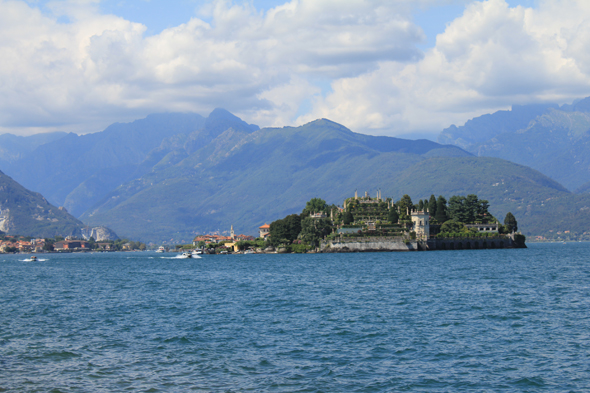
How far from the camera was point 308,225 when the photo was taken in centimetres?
18812

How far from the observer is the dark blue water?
93.5 feet

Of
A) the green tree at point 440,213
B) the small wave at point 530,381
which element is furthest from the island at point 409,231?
the small wave at point 530,381

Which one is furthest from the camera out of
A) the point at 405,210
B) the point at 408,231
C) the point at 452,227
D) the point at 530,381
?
the point at 405,210

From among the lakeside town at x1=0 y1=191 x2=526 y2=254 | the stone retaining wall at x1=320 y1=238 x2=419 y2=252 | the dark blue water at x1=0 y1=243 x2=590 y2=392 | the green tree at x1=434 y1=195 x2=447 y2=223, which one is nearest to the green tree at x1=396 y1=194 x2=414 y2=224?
the lakeside town at x1=0 y1=191 x2=526 y2=254

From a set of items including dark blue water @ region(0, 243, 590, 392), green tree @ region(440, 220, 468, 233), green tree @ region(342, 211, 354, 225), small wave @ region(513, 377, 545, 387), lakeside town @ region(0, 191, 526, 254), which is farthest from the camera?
green tree @ region(342, 211, 354, 225)

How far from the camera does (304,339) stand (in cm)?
3809

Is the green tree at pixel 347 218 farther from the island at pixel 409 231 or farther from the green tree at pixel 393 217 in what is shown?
the green tree at pixel 393 217

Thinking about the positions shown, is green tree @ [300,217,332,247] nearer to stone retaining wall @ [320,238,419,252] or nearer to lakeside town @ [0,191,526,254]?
lakeside town @ [0,191,526,254]

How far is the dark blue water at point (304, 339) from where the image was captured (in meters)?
28.5

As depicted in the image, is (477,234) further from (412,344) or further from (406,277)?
(412,344)

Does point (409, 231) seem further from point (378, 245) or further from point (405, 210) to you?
point (405, 210)

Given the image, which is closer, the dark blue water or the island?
the dark blue water

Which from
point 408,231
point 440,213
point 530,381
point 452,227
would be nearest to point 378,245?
point 408,231

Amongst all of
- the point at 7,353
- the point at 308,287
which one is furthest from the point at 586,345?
the point at 308,287
